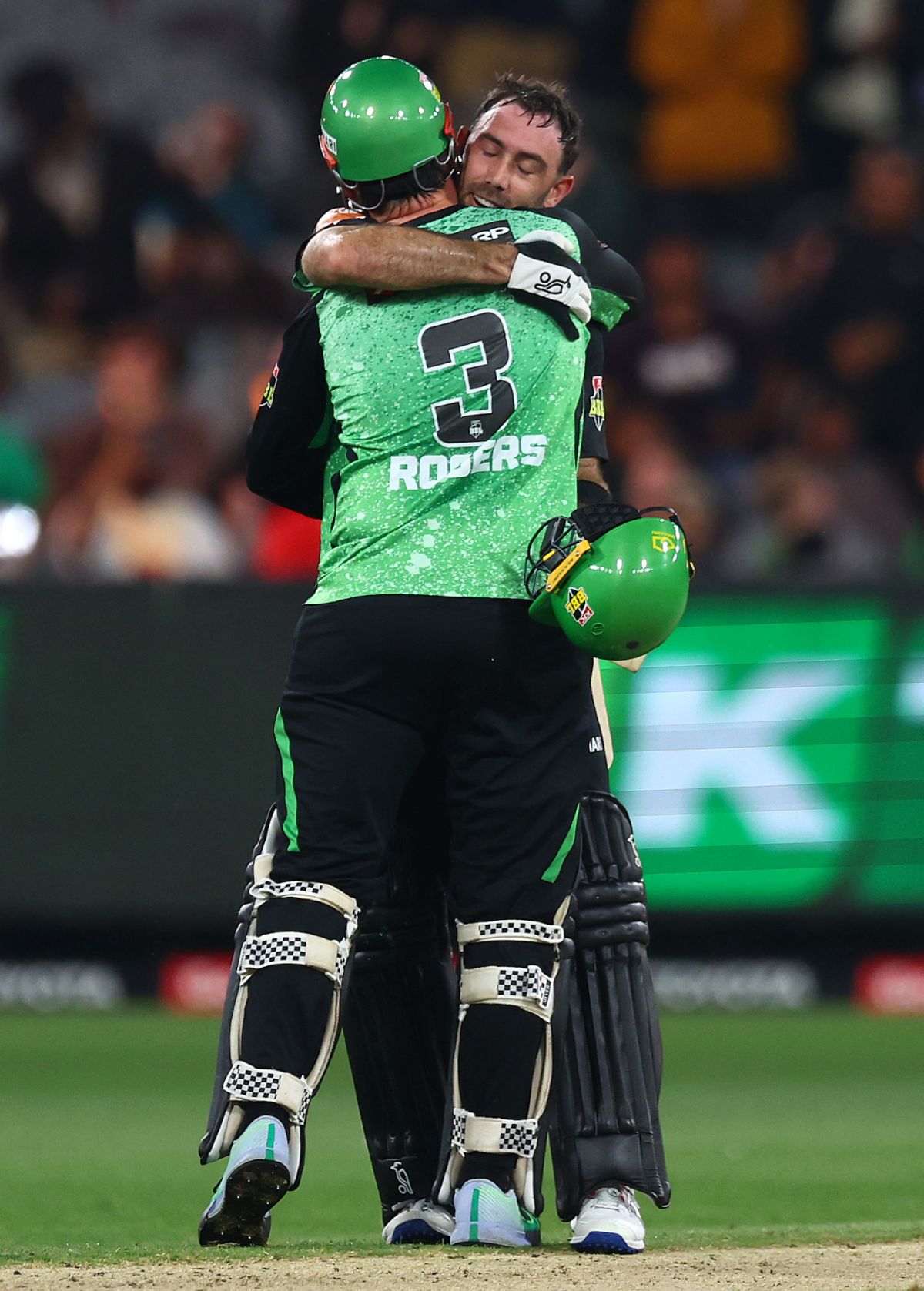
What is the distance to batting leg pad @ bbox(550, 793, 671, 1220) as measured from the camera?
4.20 metres

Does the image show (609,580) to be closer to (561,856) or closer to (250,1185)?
(561,856)

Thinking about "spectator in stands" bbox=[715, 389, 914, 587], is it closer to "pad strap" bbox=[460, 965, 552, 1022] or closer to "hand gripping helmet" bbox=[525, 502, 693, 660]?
"hand gripping helmet" bbox=[525, 502, 693, 660]

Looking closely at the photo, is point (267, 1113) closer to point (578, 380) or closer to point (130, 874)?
point (578, 380)

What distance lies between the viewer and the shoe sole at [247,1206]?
3.75 m

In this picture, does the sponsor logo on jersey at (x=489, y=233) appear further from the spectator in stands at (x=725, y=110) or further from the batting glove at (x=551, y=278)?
the spectator in stands at (x=725, y=110)

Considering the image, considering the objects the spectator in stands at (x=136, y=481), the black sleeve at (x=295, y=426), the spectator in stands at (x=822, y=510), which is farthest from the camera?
the spectator in stands at (x=822, y=510)

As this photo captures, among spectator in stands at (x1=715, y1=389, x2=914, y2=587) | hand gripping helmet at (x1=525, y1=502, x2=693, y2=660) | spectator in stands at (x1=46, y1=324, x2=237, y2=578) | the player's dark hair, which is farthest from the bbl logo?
spectator in stands at (x1=715, y1=389, x2=914, y2=587)

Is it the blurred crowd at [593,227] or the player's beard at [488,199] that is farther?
the blurred crowd at [593,227]

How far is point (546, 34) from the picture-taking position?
13.1 m

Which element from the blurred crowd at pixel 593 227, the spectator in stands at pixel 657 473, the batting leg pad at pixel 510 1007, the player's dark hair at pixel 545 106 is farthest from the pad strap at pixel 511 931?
the blurred crowd at pixel 593 227

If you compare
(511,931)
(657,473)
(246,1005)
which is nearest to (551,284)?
(511,931)

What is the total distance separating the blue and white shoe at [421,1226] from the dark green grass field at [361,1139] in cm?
9

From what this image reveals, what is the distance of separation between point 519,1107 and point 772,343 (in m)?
8.59

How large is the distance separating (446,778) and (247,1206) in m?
0.84
